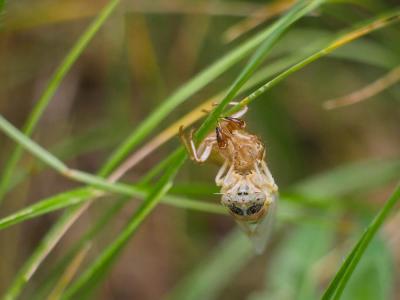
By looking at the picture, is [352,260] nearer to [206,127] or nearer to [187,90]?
[206,127]

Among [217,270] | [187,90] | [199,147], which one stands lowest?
[199,147]

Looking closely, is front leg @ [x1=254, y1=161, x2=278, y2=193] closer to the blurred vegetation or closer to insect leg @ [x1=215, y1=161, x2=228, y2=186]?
insect leg @ [x1=215, y1=161, x2=228, y2=186]

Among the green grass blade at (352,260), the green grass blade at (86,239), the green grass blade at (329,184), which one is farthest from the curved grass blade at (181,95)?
the green grass blade at (329,184)

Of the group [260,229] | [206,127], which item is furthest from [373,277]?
[206,127]

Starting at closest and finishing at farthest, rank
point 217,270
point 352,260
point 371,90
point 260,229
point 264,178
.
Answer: point 352,260 < point 264,178 < point 260,229 < point 371,90 < point 217,270

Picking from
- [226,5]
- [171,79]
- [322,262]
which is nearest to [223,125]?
[322,262]

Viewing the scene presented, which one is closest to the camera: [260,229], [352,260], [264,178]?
[352,260]

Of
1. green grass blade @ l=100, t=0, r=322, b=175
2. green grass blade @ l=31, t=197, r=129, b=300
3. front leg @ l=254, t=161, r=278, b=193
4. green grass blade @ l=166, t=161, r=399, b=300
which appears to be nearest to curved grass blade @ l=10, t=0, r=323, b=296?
green grass blade @ l=100, t=0, r=322, b=175
